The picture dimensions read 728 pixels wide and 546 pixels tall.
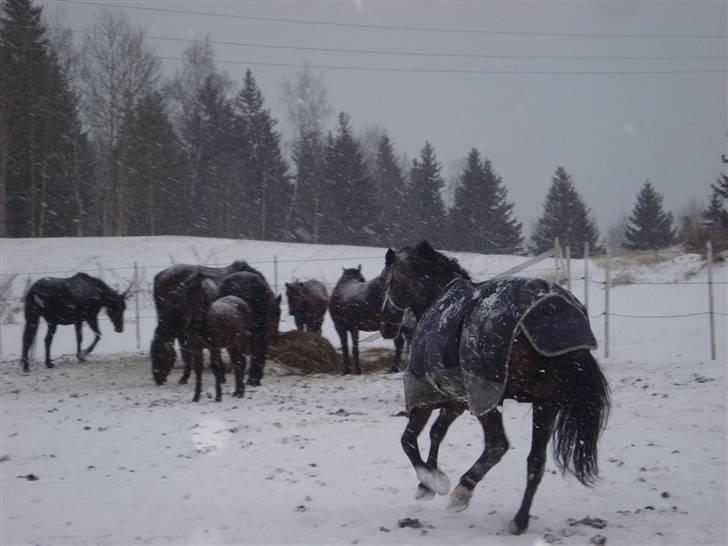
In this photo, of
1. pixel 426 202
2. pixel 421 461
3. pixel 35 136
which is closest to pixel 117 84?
pixel 35 136

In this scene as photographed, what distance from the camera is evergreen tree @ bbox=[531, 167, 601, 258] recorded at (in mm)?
45156

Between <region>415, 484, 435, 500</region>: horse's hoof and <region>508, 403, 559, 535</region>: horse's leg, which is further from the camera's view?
<region>415, 484, 435, 500</region>: horse's hoof

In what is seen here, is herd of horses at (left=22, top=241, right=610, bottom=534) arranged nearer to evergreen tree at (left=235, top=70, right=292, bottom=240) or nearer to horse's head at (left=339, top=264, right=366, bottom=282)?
Answer: horse's head at (left=339, top=264, right=366, bottom=282)

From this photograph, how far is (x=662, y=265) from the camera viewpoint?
71.1 feet

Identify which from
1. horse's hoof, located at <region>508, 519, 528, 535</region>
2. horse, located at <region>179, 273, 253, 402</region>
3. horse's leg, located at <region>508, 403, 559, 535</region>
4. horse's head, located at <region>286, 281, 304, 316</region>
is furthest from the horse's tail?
horse's head, located at <region>286, 281, 304, 316</region>

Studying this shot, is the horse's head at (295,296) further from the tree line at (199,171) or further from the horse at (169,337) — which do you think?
the tree line at (199,171)

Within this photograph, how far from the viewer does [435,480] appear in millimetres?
4586

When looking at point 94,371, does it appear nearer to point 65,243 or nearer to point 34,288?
point 34,288

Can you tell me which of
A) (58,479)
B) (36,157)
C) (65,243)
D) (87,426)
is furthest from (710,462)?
(36,157)

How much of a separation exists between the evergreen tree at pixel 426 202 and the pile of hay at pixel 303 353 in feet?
95.3

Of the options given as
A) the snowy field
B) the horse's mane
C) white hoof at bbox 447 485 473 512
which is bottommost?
the snowy field

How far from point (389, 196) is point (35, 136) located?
81.8 feet

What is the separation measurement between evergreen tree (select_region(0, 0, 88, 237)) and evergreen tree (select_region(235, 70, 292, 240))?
10831 millimetres

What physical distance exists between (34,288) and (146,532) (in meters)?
11.5
